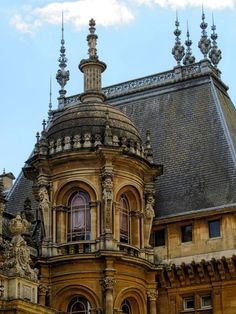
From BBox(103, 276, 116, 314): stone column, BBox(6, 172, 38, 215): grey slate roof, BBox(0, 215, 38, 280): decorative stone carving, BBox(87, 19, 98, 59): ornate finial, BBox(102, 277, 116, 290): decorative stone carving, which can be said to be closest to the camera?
BBox(0, 215, 38, 280): decorative stone carving

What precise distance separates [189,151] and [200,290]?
7.51 m

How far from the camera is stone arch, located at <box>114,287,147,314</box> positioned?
3803 cm

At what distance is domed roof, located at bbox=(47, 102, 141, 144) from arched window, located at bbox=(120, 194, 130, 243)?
2.82 m

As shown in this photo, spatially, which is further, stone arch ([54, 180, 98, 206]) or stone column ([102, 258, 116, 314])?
stone arch ([54, 180, 98, 206])

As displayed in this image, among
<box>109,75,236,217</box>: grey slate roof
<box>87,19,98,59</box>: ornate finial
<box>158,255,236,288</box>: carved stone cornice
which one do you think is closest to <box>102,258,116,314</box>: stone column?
<box>158,255,236,288</box>: carved stone cornice

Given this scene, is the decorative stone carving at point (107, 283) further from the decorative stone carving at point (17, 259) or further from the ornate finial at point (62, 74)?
the ornate finial at point (62, 74)

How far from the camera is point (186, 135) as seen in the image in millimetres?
45031

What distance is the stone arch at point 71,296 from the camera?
123 ft

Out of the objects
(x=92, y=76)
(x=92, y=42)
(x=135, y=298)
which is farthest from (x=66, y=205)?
(x=92, y=42)

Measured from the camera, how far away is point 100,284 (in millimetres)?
37406

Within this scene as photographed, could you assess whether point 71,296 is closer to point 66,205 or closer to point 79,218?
point 79,218

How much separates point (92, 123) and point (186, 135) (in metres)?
6.77

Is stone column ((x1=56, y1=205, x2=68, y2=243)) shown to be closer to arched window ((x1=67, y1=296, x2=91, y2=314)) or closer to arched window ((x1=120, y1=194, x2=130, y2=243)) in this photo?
arched window ((x1=120, y1=194, x2=130, y2=243))

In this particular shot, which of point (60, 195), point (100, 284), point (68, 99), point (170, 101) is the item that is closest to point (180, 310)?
point (100, 284)
